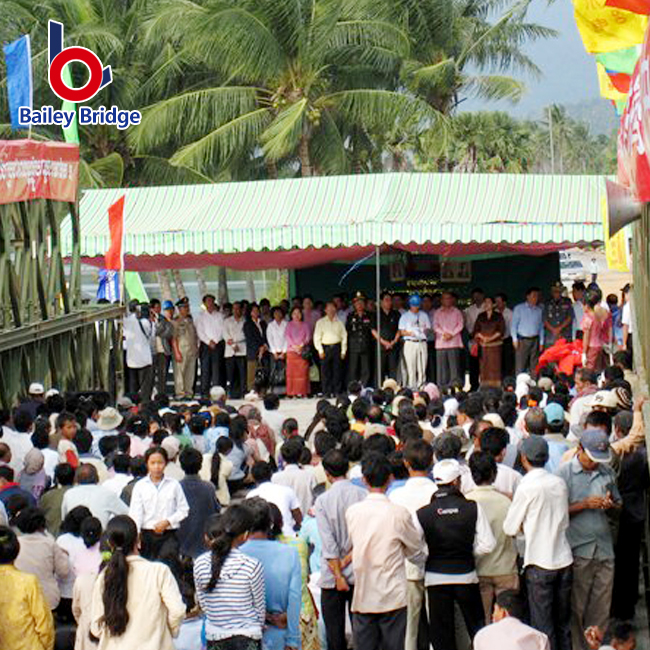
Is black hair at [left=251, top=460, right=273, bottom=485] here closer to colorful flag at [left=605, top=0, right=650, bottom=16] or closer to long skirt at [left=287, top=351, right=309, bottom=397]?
colorful flag at [left=605, top=0, right=650, bottom=16]

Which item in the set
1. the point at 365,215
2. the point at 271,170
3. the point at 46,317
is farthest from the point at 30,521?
the point at 271,170

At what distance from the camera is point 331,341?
64.7ft

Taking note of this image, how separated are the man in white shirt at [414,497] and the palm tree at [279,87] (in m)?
22.0

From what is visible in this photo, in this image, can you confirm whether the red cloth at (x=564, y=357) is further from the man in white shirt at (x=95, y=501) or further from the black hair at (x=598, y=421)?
the man in white shirt at (x=95, y=501)

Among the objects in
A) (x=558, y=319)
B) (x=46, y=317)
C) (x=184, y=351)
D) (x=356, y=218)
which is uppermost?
(x=356, y=218)

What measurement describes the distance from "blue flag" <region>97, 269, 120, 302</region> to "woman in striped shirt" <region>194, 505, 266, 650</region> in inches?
534

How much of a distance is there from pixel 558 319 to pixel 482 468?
37.0 feet

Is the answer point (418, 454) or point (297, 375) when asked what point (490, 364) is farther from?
point (418, 454)

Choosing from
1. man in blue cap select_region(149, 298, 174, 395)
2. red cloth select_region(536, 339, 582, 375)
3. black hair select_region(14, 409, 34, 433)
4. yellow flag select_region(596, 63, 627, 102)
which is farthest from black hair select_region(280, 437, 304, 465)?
man in blue cap select_region(149, 298, 174, 395)

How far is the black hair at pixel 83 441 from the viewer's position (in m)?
10.8

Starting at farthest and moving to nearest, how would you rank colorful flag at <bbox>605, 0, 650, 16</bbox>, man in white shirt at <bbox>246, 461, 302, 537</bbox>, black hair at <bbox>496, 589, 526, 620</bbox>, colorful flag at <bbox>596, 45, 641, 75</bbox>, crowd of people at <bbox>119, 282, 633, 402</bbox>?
crowd of people at <bbox>119, 282, 633, 402</bbox>
colorful flag at <bbox>596, 45, 641, 75</bbox>
man in white shirt at <bbox>246, 461, 302, 537</bbox>
black hair at <bbox>496, 589, 526, 620</bbox>
colorful flag at <bbox>605, 0, 650, 16</bbox>

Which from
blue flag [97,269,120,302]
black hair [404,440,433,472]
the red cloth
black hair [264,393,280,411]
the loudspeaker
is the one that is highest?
blue flag [97,269,120,302]

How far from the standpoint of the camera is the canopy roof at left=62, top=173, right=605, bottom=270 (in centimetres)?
1845

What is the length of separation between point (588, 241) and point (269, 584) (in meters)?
12.4
